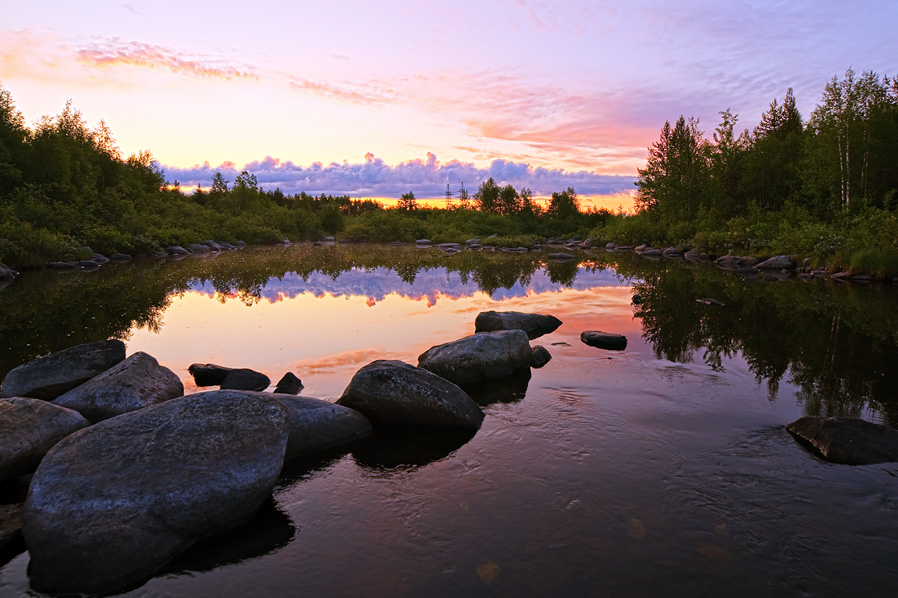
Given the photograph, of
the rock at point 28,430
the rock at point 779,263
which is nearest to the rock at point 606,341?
the rock at point 28,430

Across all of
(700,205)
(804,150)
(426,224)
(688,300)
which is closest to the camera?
(688,300)

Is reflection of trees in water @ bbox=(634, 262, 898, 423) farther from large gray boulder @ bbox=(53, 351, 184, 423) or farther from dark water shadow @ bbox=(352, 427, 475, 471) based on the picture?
large gray boulder @ bbox=(53, 351, 184, 423)

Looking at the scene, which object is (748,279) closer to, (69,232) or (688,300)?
(688,300)

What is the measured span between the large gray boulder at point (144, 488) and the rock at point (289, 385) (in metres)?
2.88

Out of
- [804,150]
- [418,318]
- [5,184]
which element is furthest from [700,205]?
[5,184]

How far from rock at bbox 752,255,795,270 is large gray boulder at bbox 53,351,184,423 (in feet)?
122

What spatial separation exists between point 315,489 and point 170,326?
11596mm

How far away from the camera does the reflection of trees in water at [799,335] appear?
1012 centimetres

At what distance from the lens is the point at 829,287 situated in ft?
81.6

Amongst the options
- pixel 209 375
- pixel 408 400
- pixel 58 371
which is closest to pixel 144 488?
pixel 408 400

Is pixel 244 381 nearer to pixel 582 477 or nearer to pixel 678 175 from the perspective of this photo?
pixel 582 477

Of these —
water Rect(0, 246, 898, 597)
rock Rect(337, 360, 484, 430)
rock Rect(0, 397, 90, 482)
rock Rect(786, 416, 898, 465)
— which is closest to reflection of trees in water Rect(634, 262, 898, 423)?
water Rect(0, 246, 898, 597)

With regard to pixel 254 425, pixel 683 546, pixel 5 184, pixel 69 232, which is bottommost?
pixel 683 546

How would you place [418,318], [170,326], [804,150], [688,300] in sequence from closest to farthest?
[170,326] → [418,318] → [688,300] → [804,150]
